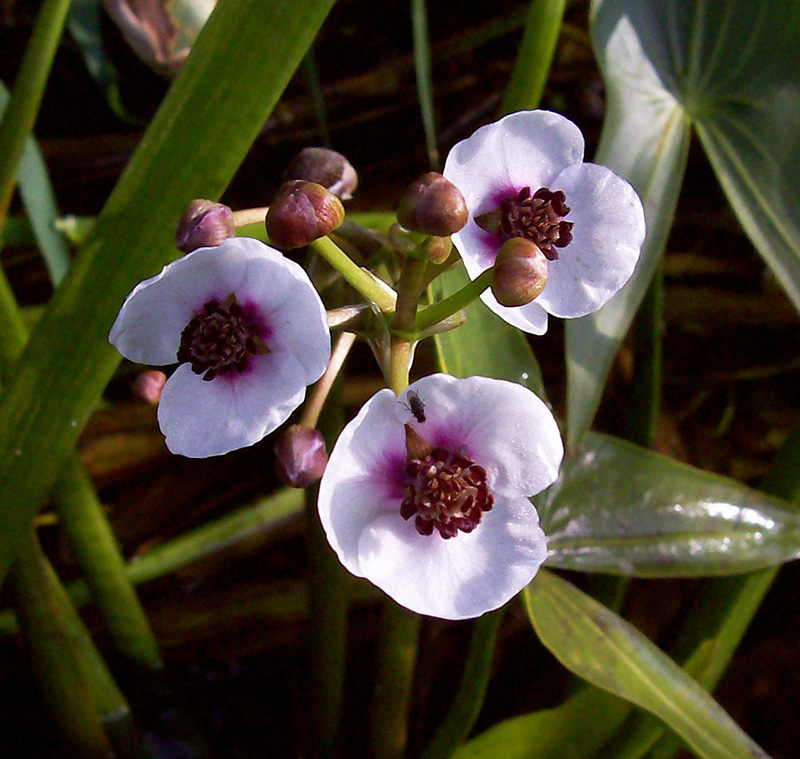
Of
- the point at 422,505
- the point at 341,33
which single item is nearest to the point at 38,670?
the point at 422,505

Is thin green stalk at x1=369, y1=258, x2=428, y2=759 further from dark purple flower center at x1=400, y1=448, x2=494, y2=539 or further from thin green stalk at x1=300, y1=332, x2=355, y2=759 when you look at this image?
dark purple flower center at x1=400, y1=448, x2=494, y2=539

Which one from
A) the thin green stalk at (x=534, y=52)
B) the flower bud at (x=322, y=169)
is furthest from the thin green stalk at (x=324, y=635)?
the thin green stalk at (x=534, y=52)

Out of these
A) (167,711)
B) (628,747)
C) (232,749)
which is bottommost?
(232,749)

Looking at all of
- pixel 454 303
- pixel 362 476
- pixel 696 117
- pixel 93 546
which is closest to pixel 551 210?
pixel 454 303

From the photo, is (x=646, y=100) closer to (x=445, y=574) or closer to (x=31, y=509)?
(x=445, y=574)

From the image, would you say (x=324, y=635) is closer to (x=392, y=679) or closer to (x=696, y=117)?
(x=392, y=679)

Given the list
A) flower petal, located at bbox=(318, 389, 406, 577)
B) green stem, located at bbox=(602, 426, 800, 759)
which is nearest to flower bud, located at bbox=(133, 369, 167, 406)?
flower petal, located at bbox=(318, 389, 406, 577)
